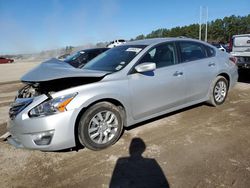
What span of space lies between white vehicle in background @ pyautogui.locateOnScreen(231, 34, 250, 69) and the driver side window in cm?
434

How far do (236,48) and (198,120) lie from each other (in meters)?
5.20

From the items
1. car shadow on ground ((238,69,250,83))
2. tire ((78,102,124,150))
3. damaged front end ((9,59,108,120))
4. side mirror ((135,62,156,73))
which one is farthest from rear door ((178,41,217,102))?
car shadow on ground ((238,69,250,83))

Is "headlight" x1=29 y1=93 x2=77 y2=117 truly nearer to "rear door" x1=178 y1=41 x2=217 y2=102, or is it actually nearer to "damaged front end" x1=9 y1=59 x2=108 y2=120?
"damaged front end" x1=9 y1=59 x2=108 y2=120

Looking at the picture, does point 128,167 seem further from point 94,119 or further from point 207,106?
point 207,106

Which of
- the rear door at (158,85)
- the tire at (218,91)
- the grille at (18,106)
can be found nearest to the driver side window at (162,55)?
the rear door at (158,85)

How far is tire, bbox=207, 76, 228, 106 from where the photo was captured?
5.16 meters

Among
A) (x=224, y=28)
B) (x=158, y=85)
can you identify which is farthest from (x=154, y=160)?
(x=224, y=28)

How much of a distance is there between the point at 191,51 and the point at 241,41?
4.59m

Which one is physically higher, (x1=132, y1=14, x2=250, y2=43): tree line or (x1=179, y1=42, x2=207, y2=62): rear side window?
(x1=132, y1=14, x2=250, y2=43): tree line

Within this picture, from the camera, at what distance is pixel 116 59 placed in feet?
14.1

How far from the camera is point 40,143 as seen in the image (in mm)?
3229

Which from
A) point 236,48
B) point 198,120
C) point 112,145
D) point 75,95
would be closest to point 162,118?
point 198,120

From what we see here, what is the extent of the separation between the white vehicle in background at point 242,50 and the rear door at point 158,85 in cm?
432

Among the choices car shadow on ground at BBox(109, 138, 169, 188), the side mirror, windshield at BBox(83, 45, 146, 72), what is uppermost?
windshield at BBox(83, 45, 146, 72)
